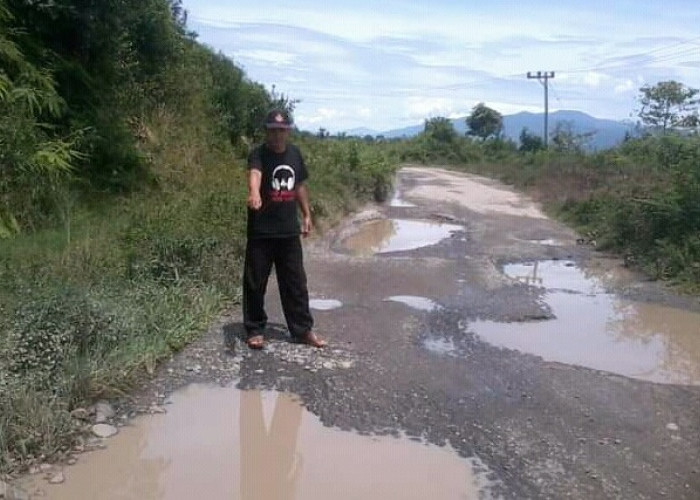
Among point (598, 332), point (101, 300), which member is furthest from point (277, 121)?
point (598, 332)

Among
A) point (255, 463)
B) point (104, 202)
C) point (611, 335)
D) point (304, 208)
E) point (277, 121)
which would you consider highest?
point (277, 121)

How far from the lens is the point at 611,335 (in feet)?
23.4

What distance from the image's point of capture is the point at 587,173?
22.9 m

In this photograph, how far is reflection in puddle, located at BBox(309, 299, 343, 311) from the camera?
726cm

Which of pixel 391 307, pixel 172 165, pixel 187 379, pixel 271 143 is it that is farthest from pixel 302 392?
pixel 172 165

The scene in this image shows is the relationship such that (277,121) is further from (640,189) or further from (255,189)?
(640,189)

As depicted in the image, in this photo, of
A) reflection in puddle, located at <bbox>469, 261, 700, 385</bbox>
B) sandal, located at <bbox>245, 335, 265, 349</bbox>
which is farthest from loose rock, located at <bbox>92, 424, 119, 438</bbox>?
reflection in puddle, located at <bbox>469, 261, 700, 385</bbox>

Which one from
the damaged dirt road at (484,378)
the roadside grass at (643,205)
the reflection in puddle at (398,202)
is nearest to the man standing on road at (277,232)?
the damaged dirt road at (484,378)

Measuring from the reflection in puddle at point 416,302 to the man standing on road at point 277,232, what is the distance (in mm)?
1829

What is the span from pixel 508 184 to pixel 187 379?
85.4 feet

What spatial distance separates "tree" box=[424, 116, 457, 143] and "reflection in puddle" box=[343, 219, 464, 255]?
35499 mm

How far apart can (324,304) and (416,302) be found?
0.98 m

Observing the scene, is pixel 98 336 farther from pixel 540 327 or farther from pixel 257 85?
pixel 257 85

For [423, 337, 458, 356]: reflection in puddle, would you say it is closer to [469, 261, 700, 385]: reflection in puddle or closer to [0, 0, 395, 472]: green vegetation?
[469, 261, 700, 385]: reflection in puddle
